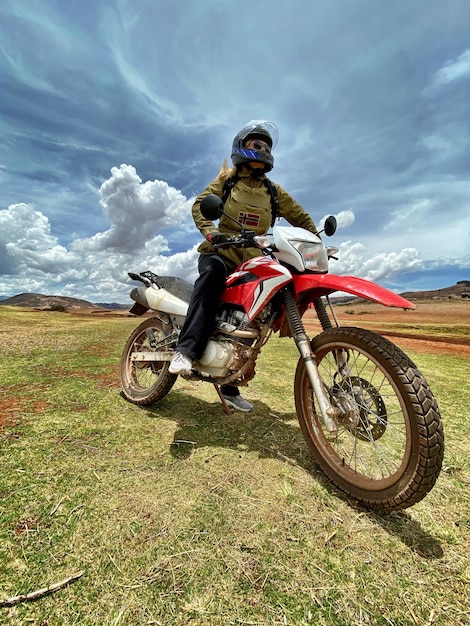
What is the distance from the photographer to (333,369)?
7.96 feet

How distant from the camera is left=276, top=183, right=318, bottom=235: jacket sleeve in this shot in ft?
11.9

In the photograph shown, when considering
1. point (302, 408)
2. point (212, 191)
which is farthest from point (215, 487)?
point (212, 191)

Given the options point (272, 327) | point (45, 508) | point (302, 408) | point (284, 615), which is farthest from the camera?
point (272, 327)

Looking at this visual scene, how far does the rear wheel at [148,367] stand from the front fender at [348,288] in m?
1.92

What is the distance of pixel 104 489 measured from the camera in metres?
2.02

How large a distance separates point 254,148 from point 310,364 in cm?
240

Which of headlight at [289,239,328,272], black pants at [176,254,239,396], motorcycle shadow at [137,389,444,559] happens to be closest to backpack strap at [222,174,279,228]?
black pants at [176,254,239,396]

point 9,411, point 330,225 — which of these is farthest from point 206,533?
point 330,225

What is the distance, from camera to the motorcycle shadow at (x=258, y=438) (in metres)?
1.81

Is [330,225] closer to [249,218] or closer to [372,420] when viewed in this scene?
[249,218]

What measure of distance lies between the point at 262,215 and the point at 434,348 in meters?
8.56

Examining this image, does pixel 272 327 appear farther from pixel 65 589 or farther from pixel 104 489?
pixel 65 589

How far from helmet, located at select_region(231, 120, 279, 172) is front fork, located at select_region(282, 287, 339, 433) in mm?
1514

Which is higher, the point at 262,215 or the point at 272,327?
the point at 262,215
